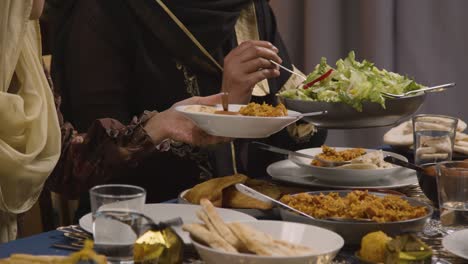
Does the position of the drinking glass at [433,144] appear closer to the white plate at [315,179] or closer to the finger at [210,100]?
the white plate at [315,179]

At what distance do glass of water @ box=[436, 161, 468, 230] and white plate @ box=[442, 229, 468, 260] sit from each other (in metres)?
0.15

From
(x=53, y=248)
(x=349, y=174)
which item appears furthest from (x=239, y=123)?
(x=53, y=248)

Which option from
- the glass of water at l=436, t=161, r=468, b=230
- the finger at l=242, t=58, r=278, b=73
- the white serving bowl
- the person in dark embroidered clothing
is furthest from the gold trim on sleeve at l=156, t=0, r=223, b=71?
the white serving bowl

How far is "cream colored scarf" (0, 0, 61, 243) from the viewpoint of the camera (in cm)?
181


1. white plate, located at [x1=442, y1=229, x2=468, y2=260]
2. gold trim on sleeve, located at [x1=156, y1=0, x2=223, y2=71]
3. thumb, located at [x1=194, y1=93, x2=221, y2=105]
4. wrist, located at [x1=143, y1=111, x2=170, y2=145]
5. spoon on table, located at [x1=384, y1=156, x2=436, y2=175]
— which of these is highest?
gold trim on sleeve, located at [x1=156, y1=0, x2=223, y2=71]

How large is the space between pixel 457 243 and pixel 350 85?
2.18 feet

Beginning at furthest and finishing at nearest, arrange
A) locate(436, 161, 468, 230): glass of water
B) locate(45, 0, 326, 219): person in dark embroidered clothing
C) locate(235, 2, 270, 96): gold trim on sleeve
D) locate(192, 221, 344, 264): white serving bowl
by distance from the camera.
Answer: locate(235, 2, 270, 96): gold trim on sleeve → locate(45, 0, 326, 219): person in dark embroidered clothing → locate(436, 161, 468, 230): glass of water → locate(192, 221, 344, 264): white serving bowl

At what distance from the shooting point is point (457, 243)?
1.25 metres

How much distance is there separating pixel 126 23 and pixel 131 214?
134 centimetres

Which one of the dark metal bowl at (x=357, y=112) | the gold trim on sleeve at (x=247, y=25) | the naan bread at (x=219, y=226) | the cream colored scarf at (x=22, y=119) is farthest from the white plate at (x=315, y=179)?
the gold trim on sleeve at (x=247, y=25)

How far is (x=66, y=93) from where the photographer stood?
227 cm

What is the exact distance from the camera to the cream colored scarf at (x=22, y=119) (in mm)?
1813

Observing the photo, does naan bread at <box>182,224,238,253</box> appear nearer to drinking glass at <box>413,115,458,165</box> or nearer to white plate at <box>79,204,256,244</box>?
white plate at <box>79,204,256,244</box>

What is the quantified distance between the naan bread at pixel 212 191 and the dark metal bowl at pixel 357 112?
1.00ft
